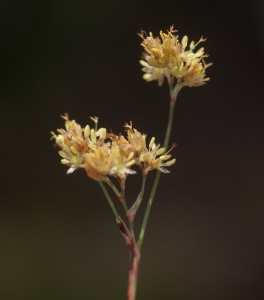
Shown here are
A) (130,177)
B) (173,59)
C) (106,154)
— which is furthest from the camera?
(130,177)

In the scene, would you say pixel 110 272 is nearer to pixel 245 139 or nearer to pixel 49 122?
pixel 49 122

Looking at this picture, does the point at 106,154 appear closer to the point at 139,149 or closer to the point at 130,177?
the point at 139,149

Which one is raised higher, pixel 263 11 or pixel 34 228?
pixel 263 11

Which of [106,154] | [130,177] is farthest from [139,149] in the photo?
[130,177]

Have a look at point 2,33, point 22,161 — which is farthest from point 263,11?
point 22,161

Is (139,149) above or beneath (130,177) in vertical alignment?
beneath

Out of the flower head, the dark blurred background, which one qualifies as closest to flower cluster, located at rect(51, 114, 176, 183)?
the flower head

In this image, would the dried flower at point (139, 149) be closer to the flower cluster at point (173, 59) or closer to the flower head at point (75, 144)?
the flower head at point (75, 144)
